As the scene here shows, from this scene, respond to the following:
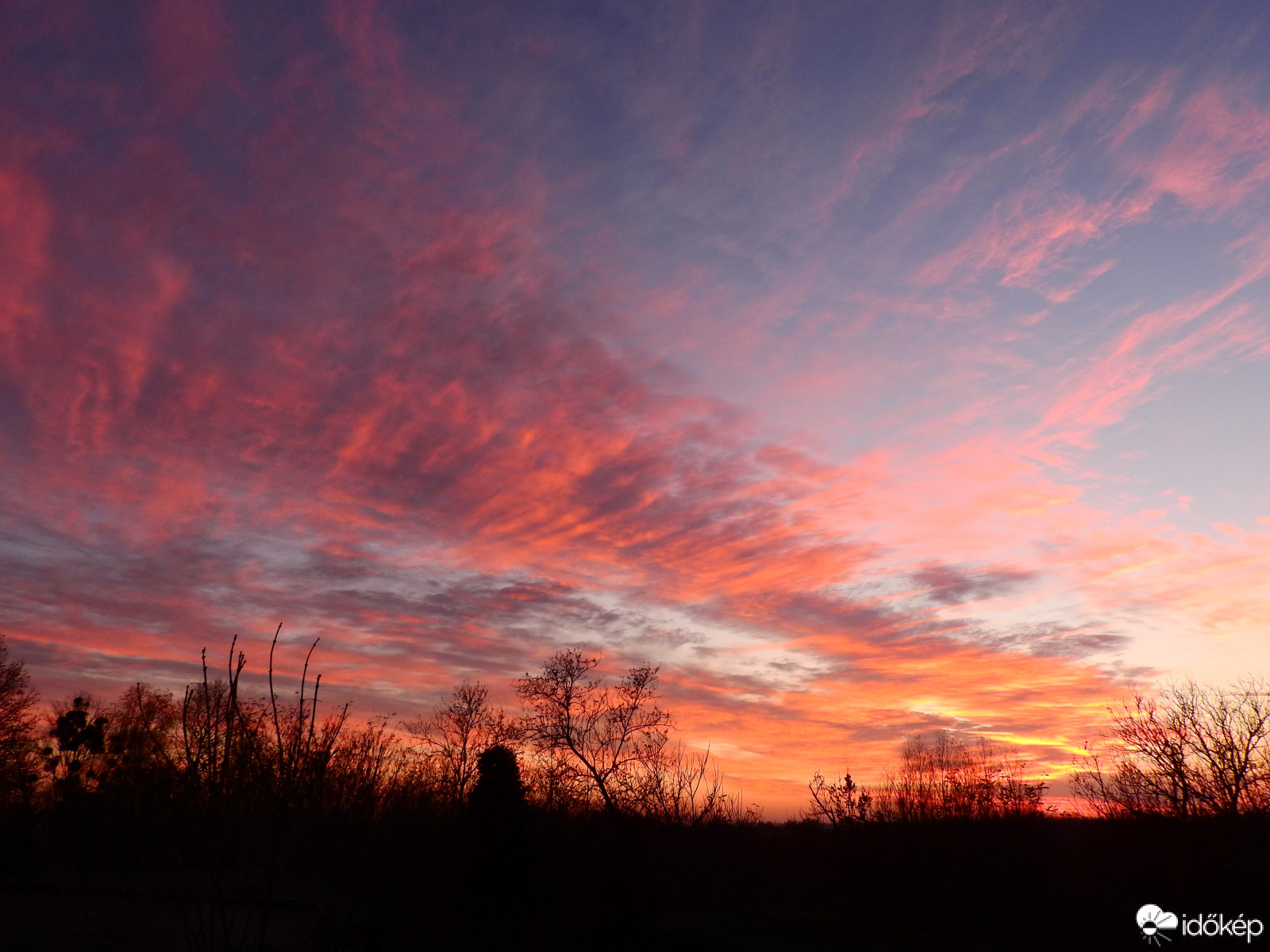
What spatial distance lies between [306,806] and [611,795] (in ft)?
125

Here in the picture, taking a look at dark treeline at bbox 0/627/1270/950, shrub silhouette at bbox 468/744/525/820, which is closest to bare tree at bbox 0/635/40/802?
dark treeline at bbox 0/627/1270/950

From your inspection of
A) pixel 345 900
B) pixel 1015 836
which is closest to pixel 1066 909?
pixel 1015 836

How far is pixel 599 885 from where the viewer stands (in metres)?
27.1

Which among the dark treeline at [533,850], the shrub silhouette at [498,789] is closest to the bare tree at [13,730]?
the dark treeline at [533,850]

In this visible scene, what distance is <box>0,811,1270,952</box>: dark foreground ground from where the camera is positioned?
29.4 ft

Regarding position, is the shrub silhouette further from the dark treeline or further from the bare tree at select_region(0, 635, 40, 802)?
the bare tree at select_region(0, 635, 40, 802)

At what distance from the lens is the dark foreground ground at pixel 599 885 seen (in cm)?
895

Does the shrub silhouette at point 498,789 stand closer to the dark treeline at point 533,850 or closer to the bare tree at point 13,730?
the dark treeline at point 533,850

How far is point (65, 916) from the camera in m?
22.5

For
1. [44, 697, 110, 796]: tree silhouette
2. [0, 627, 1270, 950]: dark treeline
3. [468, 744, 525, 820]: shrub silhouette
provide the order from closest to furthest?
1. [0, 627, 1270, 950]: dark treeline
2. [468, 744, 525, 820]: shrub silhouette
3. [44, 697, 110, 796]: tree silhouette

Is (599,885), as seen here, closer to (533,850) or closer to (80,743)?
(533,850)

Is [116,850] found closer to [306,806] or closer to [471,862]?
[471,862]

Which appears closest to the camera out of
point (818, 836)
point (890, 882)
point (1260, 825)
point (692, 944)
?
point (692, 944)

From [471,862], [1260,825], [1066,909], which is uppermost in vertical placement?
[1260,825]
